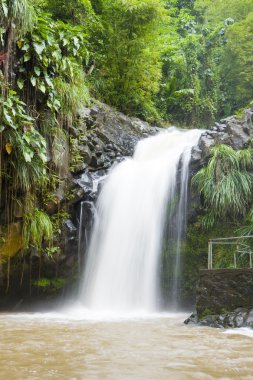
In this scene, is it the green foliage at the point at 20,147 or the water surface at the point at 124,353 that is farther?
the green foliage at the point at 20,147

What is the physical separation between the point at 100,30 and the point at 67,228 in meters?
8.03

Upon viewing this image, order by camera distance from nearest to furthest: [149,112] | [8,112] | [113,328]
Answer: [113,328] → [8,112] → [149,112]

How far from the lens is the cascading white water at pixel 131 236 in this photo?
8.80 metres

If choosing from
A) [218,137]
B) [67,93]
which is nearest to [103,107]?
[67,93]

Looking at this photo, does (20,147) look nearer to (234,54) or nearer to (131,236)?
(131,236)

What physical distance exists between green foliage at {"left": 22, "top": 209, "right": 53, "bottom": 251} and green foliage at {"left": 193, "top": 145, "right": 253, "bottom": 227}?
3.52 m

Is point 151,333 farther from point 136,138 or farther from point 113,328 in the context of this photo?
point 136,138

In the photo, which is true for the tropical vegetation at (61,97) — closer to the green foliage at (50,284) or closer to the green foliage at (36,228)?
the green foliage at (36,228)

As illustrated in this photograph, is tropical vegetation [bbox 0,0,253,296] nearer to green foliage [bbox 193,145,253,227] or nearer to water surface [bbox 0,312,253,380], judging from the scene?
green foliage [bbox 193,145,253,227]

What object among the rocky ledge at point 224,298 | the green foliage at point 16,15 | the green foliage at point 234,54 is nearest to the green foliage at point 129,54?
the green foliage at point 234,54

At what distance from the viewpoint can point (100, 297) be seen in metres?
8.88

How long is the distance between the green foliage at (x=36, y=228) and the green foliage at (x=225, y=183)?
352 cm

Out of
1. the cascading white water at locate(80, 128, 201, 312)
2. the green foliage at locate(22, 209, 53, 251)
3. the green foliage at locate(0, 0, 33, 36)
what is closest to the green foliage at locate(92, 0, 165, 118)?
the cascading white water at locate(80, 128, 201, 312)

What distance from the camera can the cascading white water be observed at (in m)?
8.80
